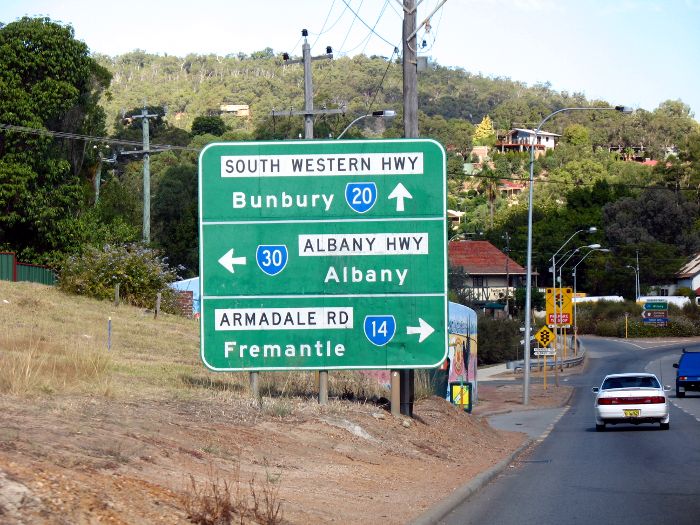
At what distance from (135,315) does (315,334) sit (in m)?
24.7

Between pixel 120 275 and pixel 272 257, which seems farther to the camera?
pixel 120 275

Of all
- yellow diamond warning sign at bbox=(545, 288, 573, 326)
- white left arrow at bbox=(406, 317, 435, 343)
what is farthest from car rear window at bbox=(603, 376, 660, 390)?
yellow diamond warning sign at bbox=(545, 288, 573, 326)

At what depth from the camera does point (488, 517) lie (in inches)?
477

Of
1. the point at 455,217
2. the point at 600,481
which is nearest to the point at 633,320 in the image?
the point at 455,217

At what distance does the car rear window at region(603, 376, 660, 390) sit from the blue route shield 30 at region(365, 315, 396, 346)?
43.3 ft

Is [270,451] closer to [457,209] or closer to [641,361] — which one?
[641,361]

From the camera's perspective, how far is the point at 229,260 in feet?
58.1

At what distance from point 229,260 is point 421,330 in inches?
132

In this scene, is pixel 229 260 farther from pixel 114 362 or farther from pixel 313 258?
pixel 114 362

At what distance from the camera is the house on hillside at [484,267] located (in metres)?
109

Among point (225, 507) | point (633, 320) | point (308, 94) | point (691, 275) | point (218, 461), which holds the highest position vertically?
point (308, 94)

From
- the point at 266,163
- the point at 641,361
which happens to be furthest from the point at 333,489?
the point at 641,361

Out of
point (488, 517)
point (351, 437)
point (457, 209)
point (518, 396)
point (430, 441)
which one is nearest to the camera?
point (488, 517)

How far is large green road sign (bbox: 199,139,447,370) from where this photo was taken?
57.9ft
